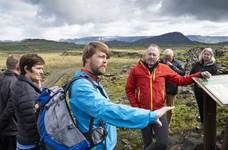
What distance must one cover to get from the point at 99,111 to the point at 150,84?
355 cm

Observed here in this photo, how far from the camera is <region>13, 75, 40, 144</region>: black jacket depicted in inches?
193

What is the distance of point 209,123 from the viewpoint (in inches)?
302

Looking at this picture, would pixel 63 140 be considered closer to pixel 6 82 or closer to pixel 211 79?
pixel 6 82

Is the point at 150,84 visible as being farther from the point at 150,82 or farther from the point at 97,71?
the point at 97,71

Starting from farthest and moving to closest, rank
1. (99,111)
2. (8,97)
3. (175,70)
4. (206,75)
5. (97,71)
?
(175,70)
(206,75)
(8,97)
(97,71)
(99,111)

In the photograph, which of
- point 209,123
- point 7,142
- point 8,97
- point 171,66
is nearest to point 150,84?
point 209,123

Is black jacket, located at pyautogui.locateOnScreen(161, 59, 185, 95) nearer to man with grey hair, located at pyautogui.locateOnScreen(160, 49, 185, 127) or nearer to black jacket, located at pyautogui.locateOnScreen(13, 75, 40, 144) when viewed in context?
man with grey hair, located at pyautogui.locateOnScreen(160, 49, 185, 127)

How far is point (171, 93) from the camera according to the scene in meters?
10.1

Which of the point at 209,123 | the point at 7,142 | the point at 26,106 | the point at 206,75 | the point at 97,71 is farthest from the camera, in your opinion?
the point at 209,123

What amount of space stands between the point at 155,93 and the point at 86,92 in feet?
11.4

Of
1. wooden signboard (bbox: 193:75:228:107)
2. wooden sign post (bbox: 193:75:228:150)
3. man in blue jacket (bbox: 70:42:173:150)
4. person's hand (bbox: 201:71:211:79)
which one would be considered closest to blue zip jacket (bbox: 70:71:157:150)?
man in blue jacket (bbox: 70:42:173:150)

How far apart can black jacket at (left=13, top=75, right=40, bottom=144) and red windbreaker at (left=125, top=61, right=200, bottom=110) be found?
8.26 ft

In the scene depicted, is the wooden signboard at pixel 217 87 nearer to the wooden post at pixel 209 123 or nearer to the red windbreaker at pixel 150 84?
the red windbreaker at pixel 150 84

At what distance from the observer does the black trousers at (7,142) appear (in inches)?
256
